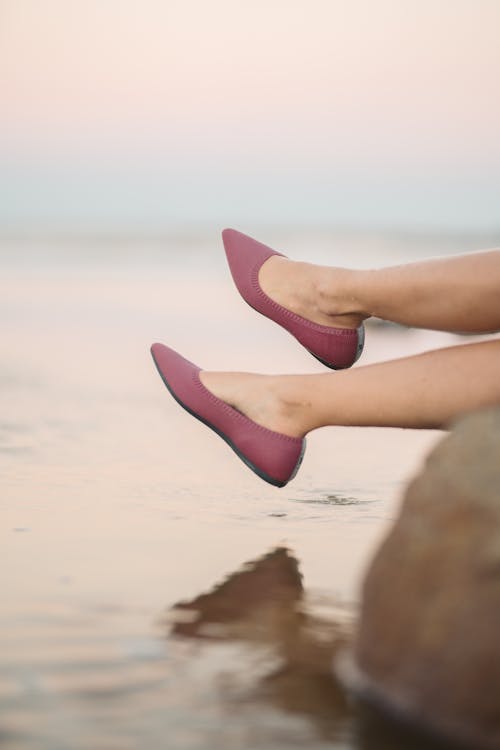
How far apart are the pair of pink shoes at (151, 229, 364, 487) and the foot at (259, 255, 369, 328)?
0.05ft

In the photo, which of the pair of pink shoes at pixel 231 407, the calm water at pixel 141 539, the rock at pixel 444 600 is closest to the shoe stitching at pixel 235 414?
the pair of pink shoes at pixel 231 407

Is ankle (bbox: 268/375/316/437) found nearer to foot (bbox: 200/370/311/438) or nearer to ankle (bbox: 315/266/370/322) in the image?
foot (bbox: 200/370/311/438)

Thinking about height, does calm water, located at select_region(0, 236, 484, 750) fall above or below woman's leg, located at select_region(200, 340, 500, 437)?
below

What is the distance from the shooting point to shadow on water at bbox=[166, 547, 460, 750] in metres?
1.56

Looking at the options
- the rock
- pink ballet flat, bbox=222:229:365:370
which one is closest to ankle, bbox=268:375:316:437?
pink ballet flat, bbox=222:229:365:370

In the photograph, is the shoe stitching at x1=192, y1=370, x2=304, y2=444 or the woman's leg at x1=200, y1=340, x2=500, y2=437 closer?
the woman's leg at x1=200, y1=340, x2=500, y2=437

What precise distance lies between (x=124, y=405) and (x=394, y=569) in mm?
2620

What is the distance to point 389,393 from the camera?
2309 millimetres

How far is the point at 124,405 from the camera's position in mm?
4211

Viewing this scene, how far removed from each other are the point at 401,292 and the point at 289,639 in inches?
31.3

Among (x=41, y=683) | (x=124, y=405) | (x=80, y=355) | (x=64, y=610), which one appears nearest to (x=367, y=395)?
(x=64, y=610)

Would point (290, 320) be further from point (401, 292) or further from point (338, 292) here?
point (401, 292)

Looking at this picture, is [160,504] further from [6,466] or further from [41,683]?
[41,683]

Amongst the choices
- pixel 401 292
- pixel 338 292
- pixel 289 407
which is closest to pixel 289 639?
pixel 289 407
